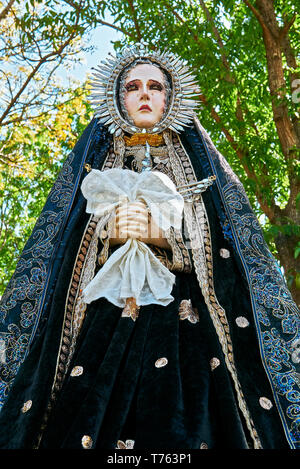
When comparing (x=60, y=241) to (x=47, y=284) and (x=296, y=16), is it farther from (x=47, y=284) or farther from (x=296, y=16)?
(x=296, y=16)

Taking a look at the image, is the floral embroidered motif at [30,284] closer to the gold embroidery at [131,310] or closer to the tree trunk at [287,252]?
the gold embroidery at [131,310]

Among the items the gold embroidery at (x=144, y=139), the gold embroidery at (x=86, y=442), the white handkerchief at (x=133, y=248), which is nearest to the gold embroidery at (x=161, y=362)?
the white handkerchief at (x=133, y=248)

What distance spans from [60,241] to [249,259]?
1.14m

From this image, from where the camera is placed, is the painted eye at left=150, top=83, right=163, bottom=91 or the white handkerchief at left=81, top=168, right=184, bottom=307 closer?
the white handkerchief at left=81, top=168, right=184, bottom=307

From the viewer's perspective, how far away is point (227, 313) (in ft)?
10.5

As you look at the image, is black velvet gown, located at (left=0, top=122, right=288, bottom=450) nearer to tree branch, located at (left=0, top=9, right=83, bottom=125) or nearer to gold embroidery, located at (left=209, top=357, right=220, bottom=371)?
gold embroidery, located at (left=209, top=357, right=220, bottom=371)

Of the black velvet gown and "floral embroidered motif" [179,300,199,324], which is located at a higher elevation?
"floral embroidered motif" [179,300,199,324]

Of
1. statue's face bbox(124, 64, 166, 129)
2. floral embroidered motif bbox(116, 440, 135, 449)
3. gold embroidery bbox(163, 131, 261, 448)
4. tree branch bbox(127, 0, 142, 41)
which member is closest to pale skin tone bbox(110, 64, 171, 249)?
statue's face bbox(124, 64, 166, 129)

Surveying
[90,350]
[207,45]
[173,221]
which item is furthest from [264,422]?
[207,45]

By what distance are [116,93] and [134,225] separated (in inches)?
63.0

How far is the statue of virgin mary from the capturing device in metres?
2.49

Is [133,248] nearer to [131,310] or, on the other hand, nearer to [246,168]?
[131,310]
